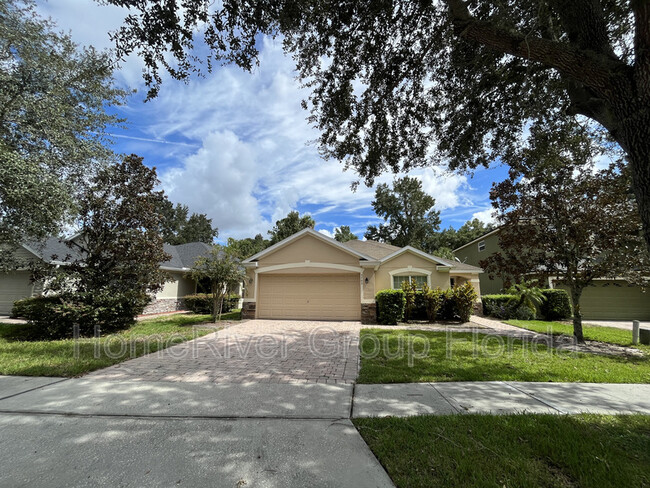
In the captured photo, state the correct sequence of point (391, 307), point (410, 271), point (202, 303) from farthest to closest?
point (202, 303), point (410, 271), point (391, 307)

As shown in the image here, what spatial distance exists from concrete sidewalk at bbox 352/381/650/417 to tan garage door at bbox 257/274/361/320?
9066 millimetres

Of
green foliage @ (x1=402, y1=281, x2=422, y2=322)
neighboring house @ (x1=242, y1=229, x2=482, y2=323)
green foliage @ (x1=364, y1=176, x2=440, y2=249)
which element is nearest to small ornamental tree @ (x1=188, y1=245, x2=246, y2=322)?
neighboring house @ (x1=242, y1=229, x2=482, y2=323)

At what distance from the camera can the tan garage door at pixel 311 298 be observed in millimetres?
13680

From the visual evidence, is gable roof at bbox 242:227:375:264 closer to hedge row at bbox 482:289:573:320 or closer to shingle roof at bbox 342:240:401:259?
shingle roof at bbox 342:240:401:259

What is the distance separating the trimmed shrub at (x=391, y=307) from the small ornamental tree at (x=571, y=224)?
4.13 meters

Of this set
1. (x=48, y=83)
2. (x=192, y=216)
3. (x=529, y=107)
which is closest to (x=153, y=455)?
(x=529, y=107)

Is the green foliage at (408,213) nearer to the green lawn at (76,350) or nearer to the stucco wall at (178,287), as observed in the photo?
the stucco wall at (178,287)

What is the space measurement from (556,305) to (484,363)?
1218 cm

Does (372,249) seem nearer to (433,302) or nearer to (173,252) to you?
(433,302)

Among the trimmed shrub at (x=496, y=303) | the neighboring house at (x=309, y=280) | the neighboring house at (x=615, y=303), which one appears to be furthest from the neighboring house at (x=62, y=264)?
the neighboring house at (x=615, y=303)

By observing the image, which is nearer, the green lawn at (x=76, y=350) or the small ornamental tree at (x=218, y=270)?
the green lawn at (x=76, y=350)

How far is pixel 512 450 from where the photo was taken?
267 cm

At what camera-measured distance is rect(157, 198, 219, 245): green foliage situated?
39000mm

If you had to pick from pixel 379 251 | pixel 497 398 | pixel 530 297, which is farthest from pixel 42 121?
pixel 530 297
